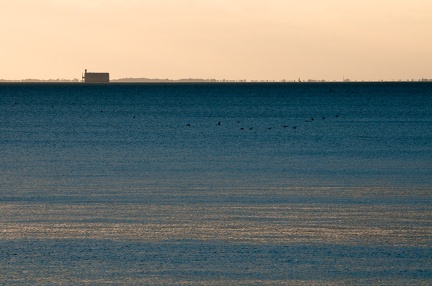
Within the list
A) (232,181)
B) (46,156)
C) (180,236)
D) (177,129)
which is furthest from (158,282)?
(177,129)

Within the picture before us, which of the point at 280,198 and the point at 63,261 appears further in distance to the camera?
the point at 280,198

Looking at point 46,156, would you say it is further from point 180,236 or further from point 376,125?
point 376,125

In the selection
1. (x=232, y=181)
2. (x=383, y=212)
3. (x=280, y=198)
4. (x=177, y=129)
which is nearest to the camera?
(x=383, y=212)

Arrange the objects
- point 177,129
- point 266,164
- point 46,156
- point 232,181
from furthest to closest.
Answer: point 177,129 → point 46,156 → point 266,164 → point 232,181

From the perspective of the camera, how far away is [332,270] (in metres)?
19.7

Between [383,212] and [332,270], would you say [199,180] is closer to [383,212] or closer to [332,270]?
[383,212]

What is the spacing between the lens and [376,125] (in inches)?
3285

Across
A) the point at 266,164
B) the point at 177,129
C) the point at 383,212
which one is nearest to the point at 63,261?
the point at 383,212

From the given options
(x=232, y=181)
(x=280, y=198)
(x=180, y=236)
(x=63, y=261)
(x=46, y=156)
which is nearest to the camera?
(x=63, y=261)

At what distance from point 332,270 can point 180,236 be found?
4806 millimetres

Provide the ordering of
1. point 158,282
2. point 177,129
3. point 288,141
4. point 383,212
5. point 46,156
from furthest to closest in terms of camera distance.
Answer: point 177,129
point 288,141
point 46,156
point 383,212
point 158,282

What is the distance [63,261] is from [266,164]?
23385 mm

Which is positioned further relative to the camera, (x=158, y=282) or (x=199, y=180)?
(x=199, y=180)

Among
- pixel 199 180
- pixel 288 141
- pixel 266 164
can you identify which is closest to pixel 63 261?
pixel 199 180
